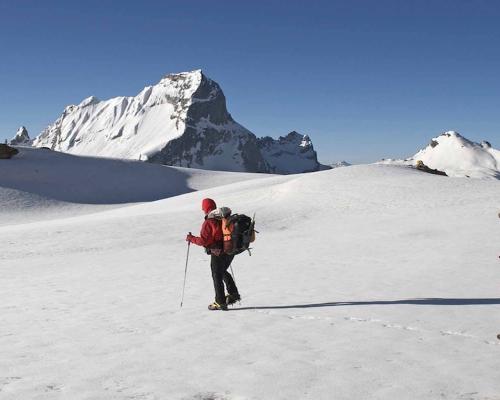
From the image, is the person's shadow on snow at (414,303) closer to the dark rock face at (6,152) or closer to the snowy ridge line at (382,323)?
the snowy ridge line at (382,323)

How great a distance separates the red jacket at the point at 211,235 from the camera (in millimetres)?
9438

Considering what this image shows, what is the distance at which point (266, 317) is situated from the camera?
29.8 ft

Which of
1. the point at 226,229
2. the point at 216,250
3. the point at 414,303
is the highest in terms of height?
the point at 226,229

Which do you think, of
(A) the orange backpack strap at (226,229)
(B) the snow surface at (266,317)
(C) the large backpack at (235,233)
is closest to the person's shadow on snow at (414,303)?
(B) the snow surface at (266,317)

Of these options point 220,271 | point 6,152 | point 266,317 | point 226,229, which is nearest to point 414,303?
point 266,317

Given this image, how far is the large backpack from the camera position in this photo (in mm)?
9258

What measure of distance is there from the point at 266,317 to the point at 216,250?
164cm

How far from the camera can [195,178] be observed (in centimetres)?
7688

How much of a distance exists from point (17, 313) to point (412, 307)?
828 centimetres

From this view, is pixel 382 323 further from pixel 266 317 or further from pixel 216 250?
pixel 216 250

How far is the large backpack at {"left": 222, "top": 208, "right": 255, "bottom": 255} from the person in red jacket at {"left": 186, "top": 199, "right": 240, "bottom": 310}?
166 millimetres

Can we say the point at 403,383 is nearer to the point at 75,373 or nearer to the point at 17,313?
the point at 75,373

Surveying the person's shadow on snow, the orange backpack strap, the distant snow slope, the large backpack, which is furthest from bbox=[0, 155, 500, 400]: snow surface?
the distant snow slope

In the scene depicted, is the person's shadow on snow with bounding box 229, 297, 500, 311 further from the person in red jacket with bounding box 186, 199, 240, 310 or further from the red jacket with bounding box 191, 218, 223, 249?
the red jacket with bounding box 191, 218, 223, 249
